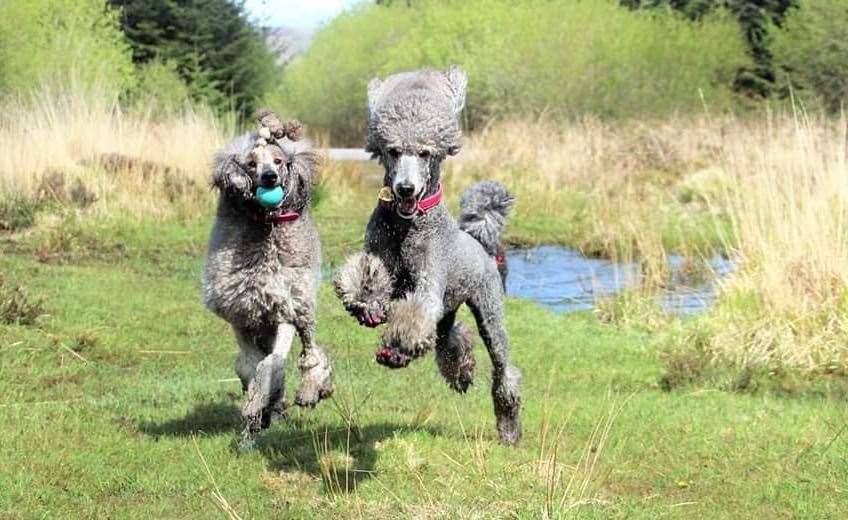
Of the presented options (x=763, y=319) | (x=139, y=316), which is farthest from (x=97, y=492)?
(x=763, y=319)

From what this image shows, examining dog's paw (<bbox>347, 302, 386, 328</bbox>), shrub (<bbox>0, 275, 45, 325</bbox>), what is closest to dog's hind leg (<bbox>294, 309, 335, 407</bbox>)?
dog's paw (<bbox>347, 302, 386, 328</bbox>)

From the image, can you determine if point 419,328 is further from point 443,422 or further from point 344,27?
point 344,27

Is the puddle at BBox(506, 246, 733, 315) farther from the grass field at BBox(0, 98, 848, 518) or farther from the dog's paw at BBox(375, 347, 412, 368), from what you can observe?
the dog's paw at BBox(375, 347, 412, 368)

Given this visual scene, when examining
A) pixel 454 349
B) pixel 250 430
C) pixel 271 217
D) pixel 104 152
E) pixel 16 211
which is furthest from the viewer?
pixel 104 152

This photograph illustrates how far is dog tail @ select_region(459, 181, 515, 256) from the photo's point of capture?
6887 millimetres

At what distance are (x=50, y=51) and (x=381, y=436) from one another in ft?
57.6

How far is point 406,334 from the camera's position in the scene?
4977 millimetres

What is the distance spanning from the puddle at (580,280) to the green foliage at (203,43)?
1946 cm

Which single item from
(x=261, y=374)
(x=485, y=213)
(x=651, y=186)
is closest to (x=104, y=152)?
(x=651, y=186)

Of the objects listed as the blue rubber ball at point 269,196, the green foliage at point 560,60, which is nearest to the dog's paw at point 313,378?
the blue rubber ball at point 269,196

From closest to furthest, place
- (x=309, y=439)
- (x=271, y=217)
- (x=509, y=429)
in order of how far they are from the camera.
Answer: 1. (x=271, y=217)
2. (x=509, y=429)
3. (x=309, y=439)

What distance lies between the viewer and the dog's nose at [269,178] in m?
6.19

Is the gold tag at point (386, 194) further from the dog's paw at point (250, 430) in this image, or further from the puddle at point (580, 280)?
the puddle at point (580, 280)

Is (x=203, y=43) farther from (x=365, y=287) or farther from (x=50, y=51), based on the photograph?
(x=365, y=287)
